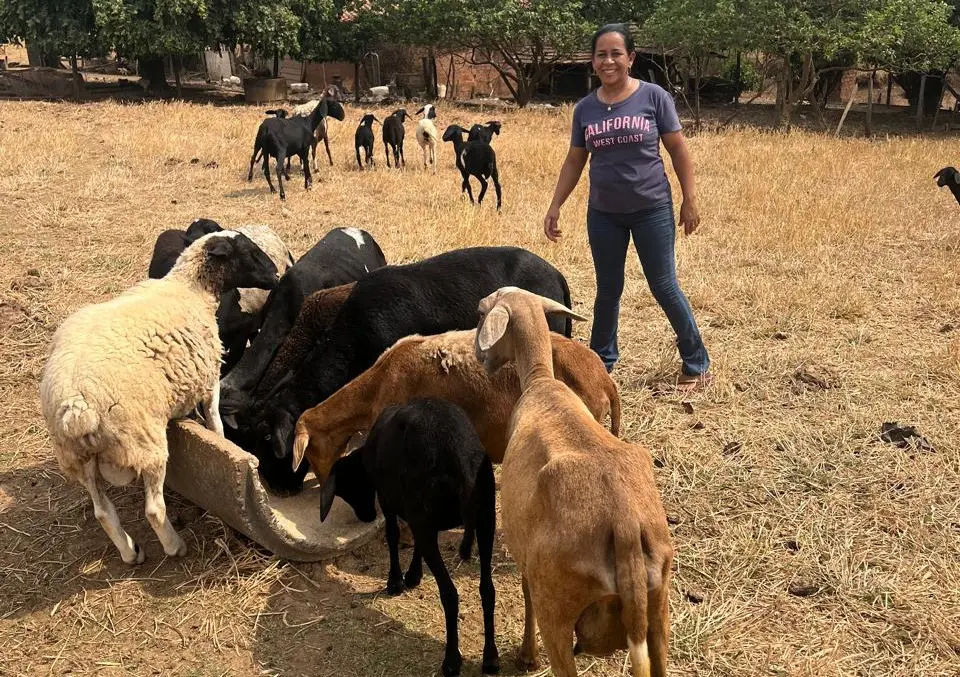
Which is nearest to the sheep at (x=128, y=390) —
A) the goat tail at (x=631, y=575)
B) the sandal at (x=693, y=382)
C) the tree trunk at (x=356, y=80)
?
the goat tail at (x=631, y=575)

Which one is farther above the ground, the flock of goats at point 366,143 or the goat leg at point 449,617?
the flock of goats at point 366,143

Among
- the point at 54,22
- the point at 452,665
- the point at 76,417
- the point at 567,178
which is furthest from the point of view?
the point at 54,22

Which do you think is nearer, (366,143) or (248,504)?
(248,504)

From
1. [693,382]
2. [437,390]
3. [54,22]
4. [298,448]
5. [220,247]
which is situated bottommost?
[693,382]

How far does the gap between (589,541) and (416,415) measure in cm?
125

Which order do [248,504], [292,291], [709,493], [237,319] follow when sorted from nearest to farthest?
[248,504] < [709,493] < [292,291] < [237,319]

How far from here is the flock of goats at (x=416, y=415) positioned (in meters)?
2.56

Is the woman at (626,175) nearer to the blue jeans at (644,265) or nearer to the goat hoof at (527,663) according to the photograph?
the blue jeans at (644,265)

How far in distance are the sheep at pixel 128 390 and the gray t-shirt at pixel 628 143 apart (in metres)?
2.55

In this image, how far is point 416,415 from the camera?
3.53m

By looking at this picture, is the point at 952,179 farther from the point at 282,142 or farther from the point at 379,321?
the point at 282,142

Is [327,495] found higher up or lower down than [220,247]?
lower down

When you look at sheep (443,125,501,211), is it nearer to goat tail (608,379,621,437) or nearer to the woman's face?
the woman's face

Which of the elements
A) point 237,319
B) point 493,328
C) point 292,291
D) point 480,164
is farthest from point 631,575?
point 480,164
